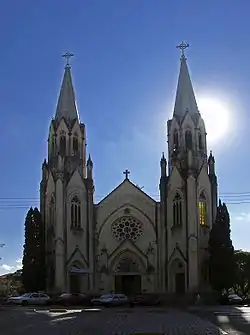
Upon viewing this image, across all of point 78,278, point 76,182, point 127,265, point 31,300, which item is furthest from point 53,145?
point 31,300

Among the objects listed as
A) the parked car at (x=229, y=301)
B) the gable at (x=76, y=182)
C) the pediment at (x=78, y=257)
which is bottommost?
the parked car at (x=229, y=301)

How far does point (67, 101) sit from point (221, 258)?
87.9ft

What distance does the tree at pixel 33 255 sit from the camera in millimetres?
64438

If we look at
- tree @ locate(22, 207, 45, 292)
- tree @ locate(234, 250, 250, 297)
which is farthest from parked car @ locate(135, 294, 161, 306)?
tree @ locate(234, 250, 250, 297)

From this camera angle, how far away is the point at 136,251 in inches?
2608

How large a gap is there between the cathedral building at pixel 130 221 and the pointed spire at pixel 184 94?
656mm

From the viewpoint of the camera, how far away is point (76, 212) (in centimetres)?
6712

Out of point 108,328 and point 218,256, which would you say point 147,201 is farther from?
point 108,328

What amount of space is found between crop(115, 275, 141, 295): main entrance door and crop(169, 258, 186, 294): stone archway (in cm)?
412

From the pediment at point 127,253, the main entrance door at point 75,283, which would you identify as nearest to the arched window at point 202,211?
the pediment at point 127,253

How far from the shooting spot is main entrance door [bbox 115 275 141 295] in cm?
6656

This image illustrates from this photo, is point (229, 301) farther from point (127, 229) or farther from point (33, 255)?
point (33, 255)

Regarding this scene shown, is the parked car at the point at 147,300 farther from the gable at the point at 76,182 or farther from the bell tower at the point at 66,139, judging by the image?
the bell tower at the point at 66,139

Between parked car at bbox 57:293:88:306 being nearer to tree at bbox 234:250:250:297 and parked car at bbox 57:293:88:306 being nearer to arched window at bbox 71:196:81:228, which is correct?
arched window at bbox 71:196:81:228
